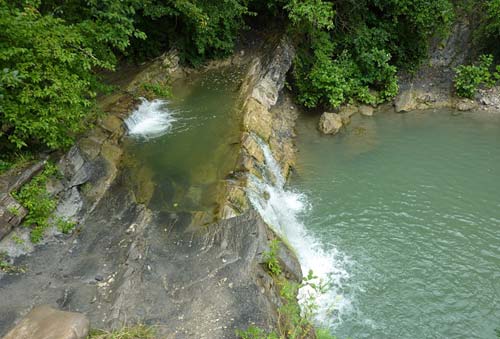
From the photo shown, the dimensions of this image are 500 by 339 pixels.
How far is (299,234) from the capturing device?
304 inches

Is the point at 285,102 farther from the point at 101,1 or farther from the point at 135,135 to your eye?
the point at 101,1

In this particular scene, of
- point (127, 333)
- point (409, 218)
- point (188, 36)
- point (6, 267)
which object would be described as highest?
point (188, 36)

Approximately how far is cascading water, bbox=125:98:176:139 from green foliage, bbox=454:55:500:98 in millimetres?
9682

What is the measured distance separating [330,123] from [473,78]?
18.1ft

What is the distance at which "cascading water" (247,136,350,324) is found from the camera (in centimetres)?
636

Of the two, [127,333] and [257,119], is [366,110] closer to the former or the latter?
[257,119]

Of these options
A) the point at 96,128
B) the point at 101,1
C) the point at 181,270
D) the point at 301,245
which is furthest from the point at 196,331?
the point at 101,1

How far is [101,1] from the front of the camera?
737 centimetres

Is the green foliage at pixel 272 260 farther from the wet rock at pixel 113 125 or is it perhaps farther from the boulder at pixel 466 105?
the boulder at pixel 466 105

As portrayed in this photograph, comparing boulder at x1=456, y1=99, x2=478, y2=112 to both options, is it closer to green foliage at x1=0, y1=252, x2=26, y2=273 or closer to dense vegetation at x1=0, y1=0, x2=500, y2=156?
dense vegetation at x1=0, y1=0, x2=500, y2=156

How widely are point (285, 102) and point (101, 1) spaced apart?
21.5 feet

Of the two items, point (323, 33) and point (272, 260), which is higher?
point (323, 33)

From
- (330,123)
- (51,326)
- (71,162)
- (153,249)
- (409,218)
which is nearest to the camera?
(51,326)

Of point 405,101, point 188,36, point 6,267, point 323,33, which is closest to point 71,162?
Result: point 6,267
